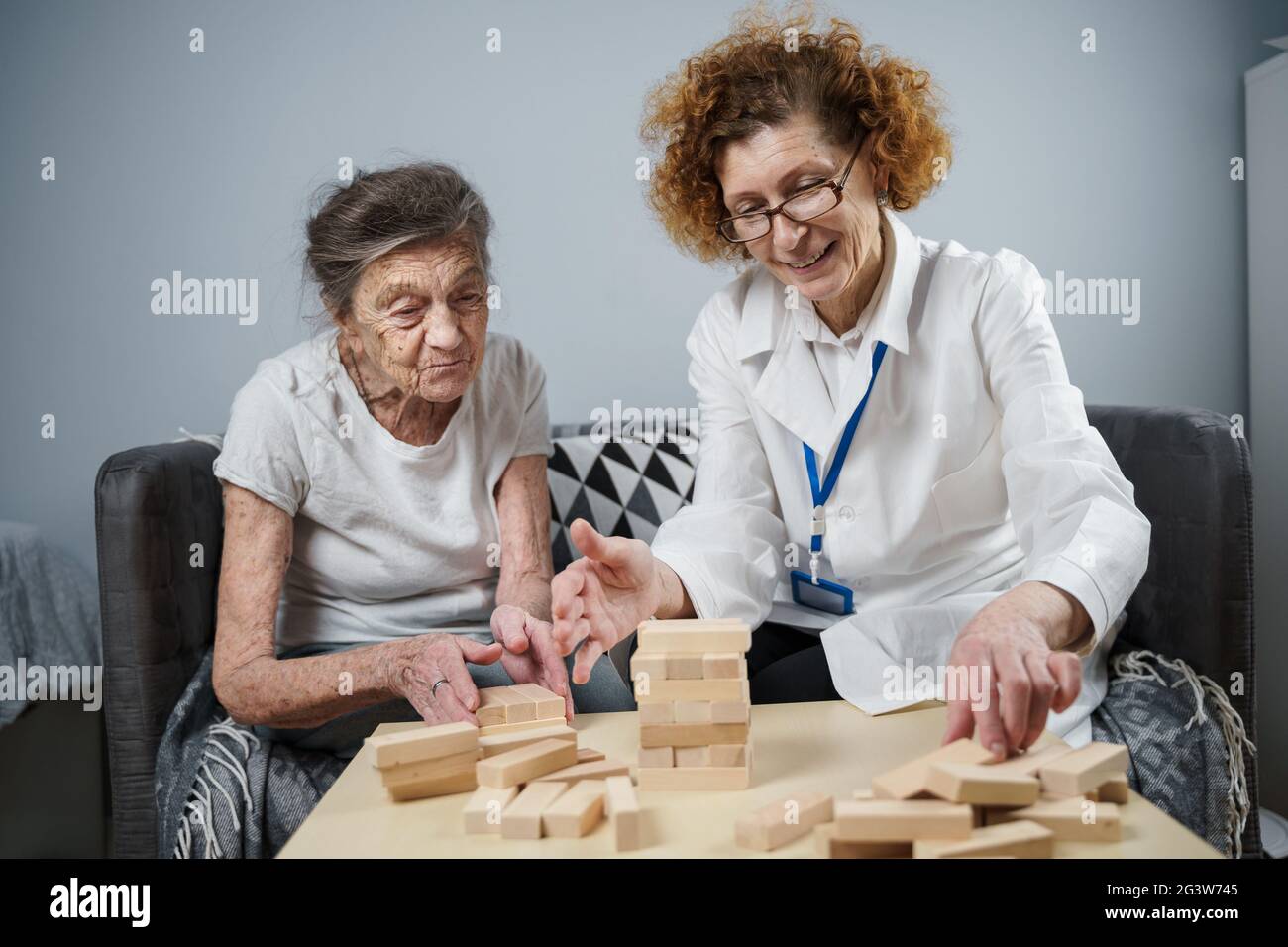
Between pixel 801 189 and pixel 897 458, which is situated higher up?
pixel 801 189

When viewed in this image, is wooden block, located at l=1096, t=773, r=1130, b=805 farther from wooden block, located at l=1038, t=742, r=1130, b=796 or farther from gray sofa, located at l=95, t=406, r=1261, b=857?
gray sofa, located at l=95, t=406, r=1261, b=857

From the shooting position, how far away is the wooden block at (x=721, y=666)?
1073 mm

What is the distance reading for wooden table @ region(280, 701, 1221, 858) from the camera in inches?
38.1

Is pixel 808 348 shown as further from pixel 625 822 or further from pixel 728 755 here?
pixel 625 822

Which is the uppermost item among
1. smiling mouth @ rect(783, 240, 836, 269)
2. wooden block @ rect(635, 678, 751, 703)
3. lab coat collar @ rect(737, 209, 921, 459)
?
smiling mouth @ rect(783, 240, 836, 269)

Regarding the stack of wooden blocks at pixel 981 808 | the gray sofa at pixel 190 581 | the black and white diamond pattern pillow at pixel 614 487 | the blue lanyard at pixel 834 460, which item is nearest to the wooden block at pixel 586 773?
the stack of wooden blocks at pixel 981 808

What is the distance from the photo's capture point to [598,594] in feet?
4.48

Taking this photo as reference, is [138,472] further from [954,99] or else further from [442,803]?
[954,99]

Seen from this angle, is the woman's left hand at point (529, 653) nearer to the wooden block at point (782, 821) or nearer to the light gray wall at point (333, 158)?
the wooden block at point (782, 821)

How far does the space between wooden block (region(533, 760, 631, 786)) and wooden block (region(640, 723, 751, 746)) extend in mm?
62

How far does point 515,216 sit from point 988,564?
140 cm

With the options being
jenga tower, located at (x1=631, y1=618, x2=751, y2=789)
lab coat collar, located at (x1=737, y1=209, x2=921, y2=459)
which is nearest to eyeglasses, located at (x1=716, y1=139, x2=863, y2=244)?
lab coat collar, located at (x1=737, y1=209, x2=921, y2=459)

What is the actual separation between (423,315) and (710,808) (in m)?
1.01

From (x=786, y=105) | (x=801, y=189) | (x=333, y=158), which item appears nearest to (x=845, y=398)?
(x=801, y=189)
